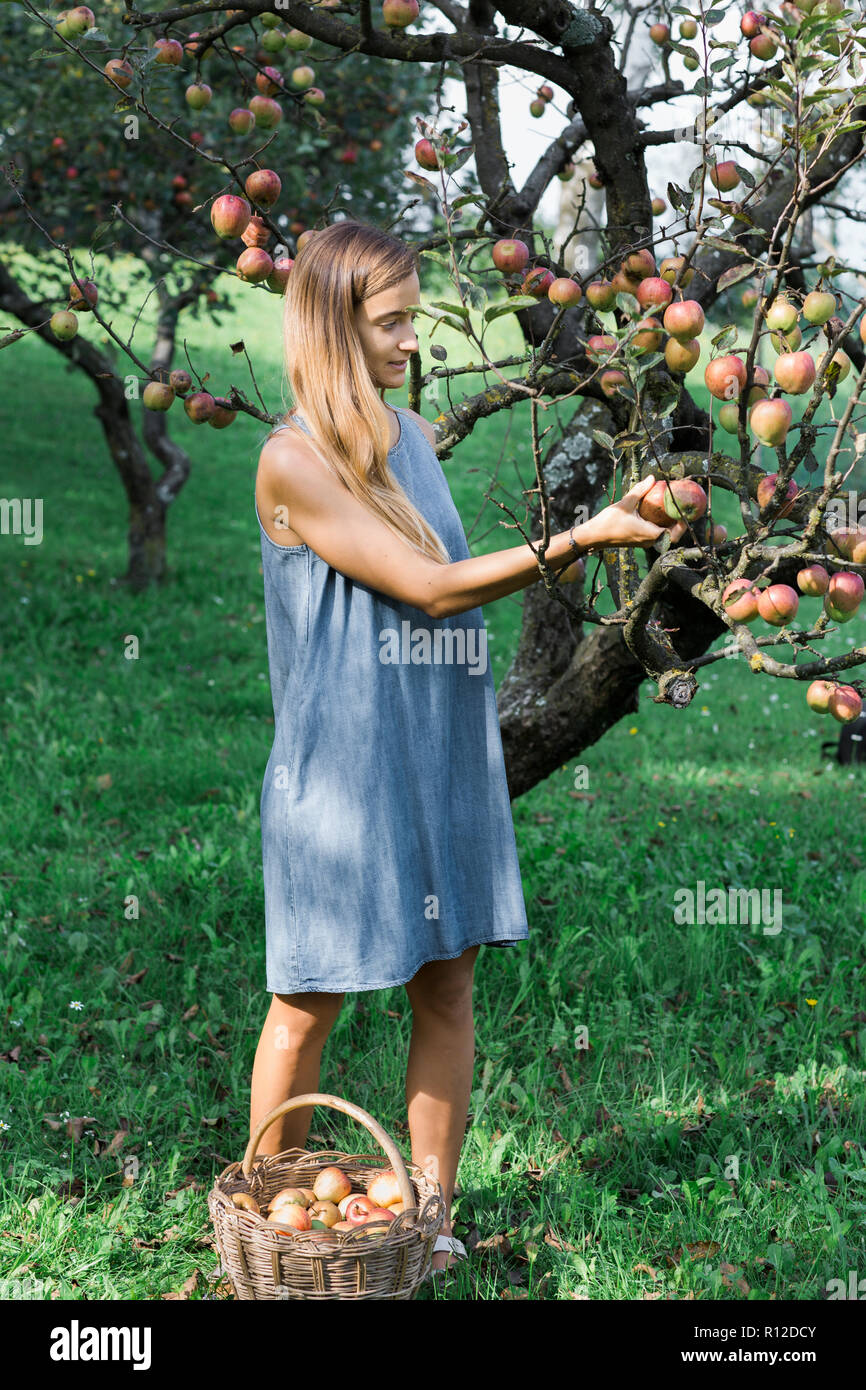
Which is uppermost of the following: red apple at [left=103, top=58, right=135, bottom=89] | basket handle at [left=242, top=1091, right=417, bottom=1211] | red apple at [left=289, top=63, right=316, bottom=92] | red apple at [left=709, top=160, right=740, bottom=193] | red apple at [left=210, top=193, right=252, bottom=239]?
red apple at [left=289, top=63, right=316, bottom=92]

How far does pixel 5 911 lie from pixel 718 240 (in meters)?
3.06

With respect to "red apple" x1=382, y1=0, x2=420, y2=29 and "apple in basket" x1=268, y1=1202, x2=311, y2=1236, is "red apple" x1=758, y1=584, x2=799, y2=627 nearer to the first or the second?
"apple in basket" x1=268, y1=1202, x2=311, y2=1236

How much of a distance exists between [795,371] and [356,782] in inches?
38.8

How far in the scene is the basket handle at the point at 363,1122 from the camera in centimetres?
200

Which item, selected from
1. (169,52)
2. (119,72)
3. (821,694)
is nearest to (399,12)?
(169,52)

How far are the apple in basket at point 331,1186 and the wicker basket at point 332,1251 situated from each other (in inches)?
7.4

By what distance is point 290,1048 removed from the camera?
7.32 feet

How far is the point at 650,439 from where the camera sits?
1793 millimetres

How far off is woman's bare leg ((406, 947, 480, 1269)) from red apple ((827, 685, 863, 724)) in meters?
0.87

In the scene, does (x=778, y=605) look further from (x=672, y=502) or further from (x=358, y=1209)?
(x=358, y=1209)

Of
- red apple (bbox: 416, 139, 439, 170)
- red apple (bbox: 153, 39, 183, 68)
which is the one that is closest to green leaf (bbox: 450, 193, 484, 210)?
red apple (bbox: 416, 139, 439, 170)

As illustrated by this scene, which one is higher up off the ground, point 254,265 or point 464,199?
point 254,265

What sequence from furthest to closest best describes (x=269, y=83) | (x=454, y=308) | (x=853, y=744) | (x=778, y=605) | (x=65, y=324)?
(x=853, y=744) → (x=269, y=83) → (x=65, y=324) → (x=778, y=605) → (x=454, y=308)

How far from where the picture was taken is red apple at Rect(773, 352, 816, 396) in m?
1.77
